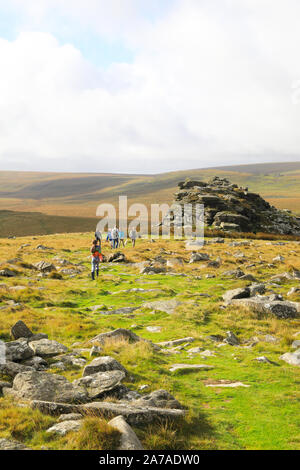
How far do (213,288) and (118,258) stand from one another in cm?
1265

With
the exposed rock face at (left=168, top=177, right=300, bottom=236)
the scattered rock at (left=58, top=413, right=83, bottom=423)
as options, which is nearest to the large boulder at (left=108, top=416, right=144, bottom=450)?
the scattered rock at (left=58, top=413, right=83, bottom=423)

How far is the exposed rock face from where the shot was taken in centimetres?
5962

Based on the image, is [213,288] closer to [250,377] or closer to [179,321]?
[179,321]

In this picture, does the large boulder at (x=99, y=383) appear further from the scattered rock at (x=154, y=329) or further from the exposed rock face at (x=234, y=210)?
the exposed rock face at (x=234, y=210)

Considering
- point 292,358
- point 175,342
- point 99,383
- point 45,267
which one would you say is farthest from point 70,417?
point 45,267

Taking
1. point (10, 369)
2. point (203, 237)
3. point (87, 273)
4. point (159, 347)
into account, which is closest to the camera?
point (10, 369)

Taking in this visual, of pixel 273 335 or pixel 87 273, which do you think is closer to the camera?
pixel 273 335

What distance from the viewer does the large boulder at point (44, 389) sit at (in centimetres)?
771

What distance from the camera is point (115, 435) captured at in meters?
6.13

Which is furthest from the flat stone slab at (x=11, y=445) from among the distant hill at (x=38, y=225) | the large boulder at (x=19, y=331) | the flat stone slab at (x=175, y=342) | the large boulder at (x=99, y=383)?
the distant hill at (x=38, y=225)

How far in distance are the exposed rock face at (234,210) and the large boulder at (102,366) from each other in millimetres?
49428

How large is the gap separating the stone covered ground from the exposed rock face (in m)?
35.9
